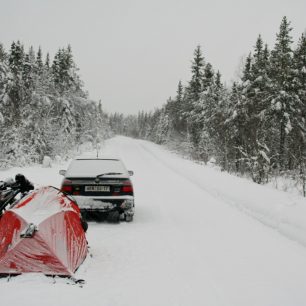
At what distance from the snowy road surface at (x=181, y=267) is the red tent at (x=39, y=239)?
16 centimetres

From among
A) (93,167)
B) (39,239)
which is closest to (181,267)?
(39,239)

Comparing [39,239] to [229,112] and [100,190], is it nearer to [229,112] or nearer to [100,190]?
[100,190]

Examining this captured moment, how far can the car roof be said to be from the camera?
26.6 feet

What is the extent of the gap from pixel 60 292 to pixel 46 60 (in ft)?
212

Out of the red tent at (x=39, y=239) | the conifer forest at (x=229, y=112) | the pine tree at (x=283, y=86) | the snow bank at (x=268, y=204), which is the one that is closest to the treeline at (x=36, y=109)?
the conifer forest at (x=229, y=112)

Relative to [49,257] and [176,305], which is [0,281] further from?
[176,305]

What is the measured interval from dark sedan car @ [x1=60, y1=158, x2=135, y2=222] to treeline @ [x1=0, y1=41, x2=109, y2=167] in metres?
12.6

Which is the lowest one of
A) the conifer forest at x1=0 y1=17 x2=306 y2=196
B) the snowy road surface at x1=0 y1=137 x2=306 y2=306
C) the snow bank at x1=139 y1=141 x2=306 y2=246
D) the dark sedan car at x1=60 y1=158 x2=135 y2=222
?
the snowy road surface at x1=0 y1=137 x2=306 y2=306

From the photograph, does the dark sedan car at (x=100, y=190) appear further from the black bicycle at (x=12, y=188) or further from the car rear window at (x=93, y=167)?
the black bicycle at (x=12, y=188)

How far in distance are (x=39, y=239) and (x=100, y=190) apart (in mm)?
3306

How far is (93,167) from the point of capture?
8469 millimetres

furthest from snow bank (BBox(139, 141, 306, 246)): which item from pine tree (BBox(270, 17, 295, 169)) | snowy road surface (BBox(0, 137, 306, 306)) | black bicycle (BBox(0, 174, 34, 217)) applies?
pine tree (BBox(270, 17, 295, 169))

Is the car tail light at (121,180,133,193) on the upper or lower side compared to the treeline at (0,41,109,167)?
lower

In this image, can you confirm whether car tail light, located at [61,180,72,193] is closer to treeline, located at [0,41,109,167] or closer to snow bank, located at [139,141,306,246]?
snow bank, located at [139,141,306,246]
